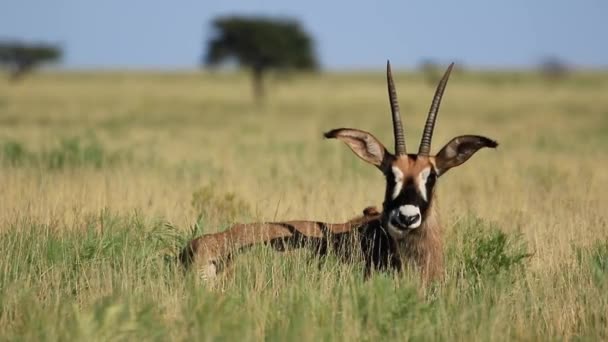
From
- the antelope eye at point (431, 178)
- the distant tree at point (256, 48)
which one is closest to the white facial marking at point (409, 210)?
the antelope eye at point (431, 178)

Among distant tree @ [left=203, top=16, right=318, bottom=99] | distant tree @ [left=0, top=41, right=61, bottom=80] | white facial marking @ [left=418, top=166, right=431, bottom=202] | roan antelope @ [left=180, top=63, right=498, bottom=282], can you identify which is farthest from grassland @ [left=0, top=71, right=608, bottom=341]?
distant tree @ [left=0, top=41, right=61, bottom=80]

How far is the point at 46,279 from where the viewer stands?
6879 mm

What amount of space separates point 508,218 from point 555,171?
5.56 metres

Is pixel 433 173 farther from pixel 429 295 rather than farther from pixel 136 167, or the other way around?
pixel 136 167

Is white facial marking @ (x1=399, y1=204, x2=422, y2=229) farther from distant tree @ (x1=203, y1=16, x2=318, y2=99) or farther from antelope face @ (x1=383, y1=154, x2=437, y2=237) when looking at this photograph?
distant tree @ (x1=203, y1=16, x2=318, y2=99)

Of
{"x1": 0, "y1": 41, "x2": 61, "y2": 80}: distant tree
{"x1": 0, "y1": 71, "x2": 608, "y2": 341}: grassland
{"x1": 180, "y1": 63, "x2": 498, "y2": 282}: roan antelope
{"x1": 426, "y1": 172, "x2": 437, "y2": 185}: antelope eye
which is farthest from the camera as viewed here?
{"x1": 0, "y1": 41, "x2": 61, "y2": 80}: distant tree

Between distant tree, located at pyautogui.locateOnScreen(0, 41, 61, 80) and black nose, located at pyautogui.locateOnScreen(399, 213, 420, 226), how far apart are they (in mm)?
86924

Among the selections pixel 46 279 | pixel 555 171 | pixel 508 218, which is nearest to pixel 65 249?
pixel 46 279

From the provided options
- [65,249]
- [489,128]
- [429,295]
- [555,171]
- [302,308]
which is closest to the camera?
[302,308]

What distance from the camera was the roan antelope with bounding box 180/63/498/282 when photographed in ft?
22.2

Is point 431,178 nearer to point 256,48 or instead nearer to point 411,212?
point 411,212

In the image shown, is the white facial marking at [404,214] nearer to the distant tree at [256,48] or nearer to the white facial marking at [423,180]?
the white facial marking at [423,180]

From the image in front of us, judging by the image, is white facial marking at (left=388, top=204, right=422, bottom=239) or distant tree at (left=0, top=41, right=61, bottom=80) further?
distant tree at (left=0, top=41, right=61, bottom=80)

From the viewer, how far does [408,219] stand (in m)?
6.48
